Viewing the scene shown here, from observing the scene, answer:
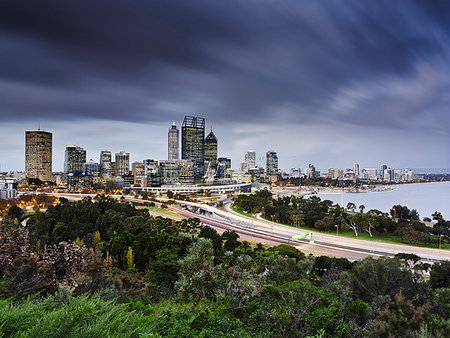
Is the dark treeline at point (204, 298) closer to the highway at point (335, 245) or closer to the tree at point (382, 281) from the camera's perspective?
the tree at point (382, 281)

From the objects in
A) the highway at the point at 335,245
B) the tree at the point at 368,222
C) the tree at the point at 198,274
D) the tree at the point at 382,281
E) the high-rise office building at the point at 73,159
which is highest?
the high-rise office building at the point at 73,159

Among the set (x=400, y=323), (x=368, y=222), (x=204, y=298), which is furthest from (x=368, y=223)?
(x=204, y=298)

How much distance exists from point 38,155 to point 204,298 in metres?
196

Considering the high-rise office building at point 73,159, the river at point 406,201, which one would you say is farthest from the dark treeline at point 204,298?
the high-rise office building at point 73,159

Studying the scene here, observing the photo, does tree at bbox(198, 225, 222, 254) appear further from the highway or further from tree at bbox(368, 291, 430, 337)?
tree at bbox(368, 291, 430, 337)

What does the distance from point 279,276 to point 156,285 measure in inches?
296

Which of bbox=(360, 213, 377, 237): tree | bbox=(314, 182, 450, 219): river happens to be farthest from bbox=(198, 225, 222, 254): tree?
bbox=(314, 182, 450, 219): river

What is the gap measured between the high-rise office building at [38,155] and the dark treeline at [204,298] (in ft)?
593

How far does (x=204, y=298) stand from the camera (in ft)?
28.9

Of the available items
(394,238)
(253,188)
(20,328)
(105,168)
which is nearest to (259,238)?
(394,238)

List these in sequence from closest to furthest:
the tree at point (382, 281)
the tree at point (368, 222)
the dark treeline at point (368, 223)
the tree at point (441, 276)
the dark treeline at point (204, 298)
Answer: the dark treeline at point (204, 298), the tree at point (382, 281), the tree at point (441, 276), the dark treeline at point (368, 223), the tree at point (368, 222)

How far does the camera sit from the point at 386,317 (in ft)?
26.2

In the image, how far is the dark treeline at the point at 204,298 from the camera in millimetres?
4375

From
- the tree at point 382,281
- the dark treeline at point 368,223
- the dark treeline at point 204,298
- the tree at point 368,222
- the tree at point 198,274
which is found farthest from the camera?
the tree at point 368,222
